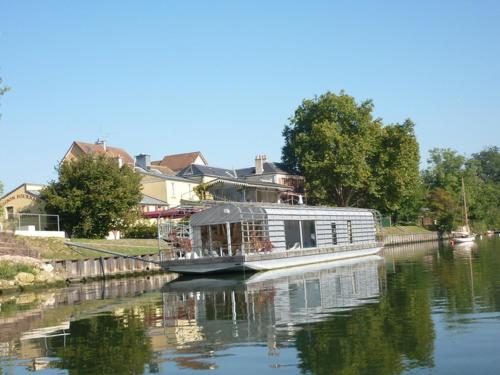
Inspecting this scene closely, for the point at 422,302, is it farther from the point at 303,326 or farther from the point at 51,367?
the point at 51,367

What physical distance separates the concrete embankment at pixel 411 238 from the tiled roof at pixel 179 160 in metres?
33.4

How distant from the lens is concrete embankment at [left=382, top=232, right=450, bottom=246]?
85.1 metres

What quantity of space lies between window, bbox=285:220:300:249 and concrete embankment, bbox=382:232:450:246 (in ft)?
111

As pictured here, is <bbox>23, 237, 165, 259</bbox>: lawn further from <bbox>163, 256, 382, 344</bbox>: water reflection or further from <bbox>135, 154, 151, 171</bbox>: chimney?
<bbox>135, 154, 151, 171</bbox>: chimney

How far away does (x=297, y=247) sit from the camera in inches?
1827

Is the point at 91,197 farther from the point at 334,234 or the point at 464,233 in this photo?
the point at 464,233

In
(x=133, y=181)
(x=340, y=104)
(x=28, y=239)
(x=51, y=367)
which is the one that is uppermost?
(x=340, y=104)

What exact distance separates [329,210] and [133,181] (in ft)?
56.3

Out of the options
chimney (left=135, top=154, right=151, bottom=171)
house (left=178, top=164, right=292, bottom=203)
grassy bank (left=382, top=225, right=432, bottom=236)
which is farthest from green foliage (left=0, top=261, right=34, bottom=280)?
grassy bank (left=382, top=225, right=432, bottom=236)

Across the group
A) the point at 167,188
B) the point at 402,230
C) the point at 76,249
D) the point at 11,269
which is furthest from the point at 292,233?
the point at 402,230

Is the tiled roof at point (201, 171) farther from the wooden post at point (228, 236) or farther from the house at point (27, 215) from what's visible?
the wooden post at point (228, 236)

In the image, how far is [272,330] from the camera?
1627 centimetres

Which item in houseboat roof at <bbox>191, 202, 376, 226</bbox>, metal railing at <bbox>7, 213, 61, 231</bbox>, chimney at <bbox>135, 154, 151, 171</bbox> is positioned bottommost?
houseboat roof at <bbox>191, 202, 376, 226</bbox>

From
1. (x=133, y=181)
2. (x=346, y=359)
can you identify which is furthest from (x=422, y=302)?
(x=133, y=181)
